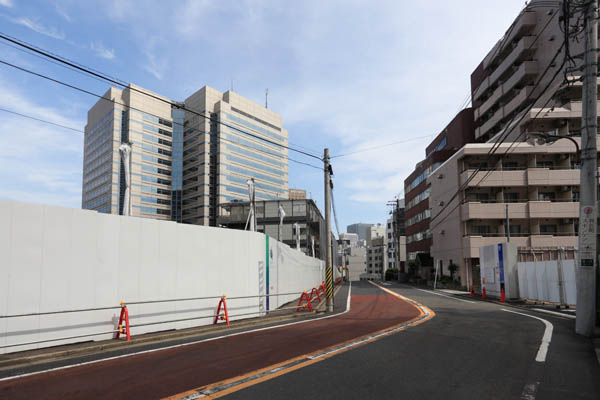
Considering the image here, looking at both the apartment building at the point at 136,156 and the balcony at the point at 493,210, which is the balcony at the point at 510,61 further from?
the apartment building at the point at 136,156

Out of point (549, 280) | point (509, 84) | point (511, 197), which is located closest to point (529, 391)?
point (549, 280)

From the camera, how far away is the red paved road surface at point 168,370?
5.41 meters

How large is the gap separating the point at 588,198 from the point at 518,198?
36.2 m

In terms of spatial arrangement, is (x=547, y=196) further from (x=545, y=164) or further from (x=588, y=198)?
(x=588, y=198)

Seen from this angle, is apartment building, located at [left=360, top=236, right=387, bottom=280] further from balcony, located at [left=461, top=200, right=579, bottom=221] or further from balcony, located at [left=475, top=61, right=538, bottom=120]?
balcony, located at [left=461, top=200, right=579, bottom=221]

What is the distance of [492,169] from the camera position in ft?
140

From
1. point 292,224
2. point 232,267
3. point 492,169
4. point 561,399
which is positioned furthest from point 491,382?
point 292,224

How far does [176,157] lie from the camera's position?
106 m

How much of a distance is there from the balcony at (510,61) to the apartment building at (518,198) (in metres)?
11.9

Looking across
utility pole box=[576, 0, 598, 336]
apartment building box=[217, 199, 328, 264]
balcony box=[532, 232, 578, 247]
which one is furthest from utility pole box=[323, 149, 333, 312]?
apartment building box=[217, 199, 328, 264]

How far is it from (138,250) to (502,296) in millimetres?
20216

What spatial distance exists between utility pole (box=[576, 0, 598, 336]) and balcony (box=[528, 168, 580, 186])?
112ft

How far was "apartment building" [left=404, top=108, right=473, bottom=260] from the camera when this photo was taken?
56.5m

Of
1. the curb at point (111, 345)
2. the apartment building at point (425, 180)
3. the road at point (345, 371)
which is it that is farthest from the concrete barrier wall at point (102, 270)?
the apartment building at point (425, 180)
